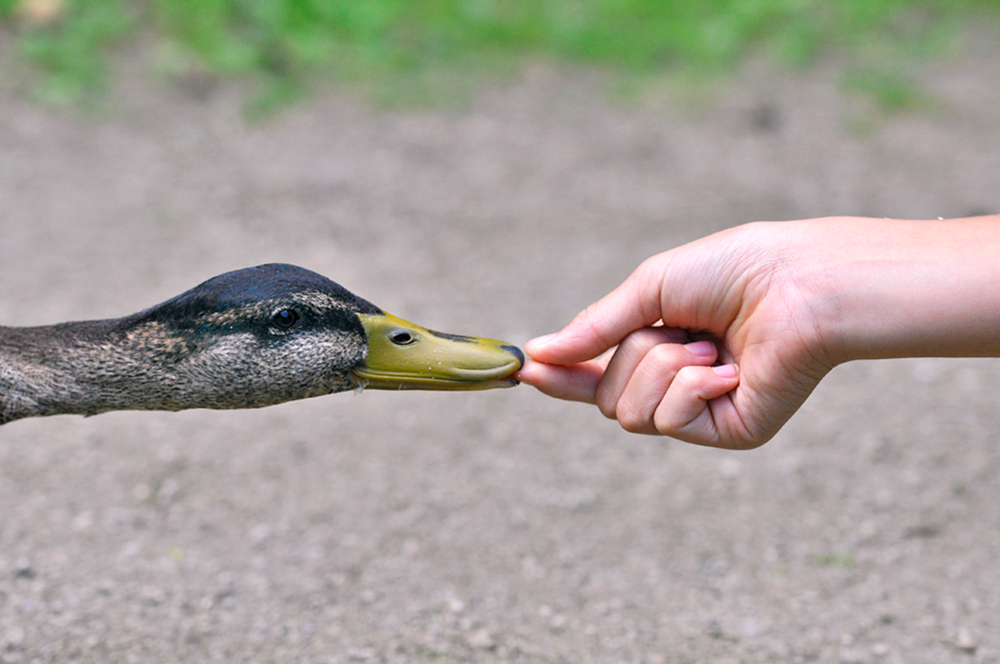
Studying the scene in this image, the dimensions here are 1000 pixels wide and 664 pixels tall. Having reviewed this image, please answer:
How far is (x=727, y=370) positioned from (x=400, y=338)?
0.94 meters

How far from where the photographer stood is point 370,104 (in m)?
7.72

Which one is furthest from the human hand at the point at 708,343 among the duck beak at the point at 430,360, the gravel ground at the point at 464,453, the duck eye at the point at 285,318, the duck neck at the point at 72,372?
the duck neck at the point at 72,372

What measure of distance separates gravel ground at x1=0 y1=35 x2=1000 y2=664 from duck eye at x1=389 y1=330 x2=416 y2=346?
3.83ft

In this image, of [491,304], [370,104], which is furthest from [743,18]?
[491,304]

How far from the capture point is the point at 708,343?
255cm

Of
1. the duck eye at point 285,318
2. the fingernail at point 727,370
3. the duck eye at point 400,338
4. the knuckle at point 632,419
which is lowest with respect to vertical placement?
the knuckle at point 632,419

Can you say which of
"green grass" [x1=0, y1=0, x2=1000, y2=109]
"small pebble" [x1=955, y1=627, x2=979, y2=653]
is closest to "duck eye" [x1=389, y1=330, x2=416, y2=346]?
"small pebble" [x1=955, y1=627, x2=979, y2=653]

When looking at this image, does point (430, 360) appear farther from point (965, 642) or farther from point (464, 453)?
point (965, 642)

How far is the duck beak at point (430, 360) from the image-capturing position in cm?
254

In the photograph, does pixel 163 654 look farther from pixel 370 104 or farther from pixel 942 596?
pixel 370 104

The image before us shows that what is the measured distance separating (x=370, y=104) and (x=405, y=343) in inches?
220

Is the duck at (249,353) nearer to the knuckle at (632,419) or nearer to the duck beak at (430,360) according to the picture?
the duck beak at (430,360)

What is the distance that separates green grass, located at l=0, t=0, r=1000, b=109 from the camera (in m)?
7.68

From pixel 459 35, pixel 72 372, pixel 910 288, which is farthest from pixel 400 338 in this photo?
pixel 459 35
